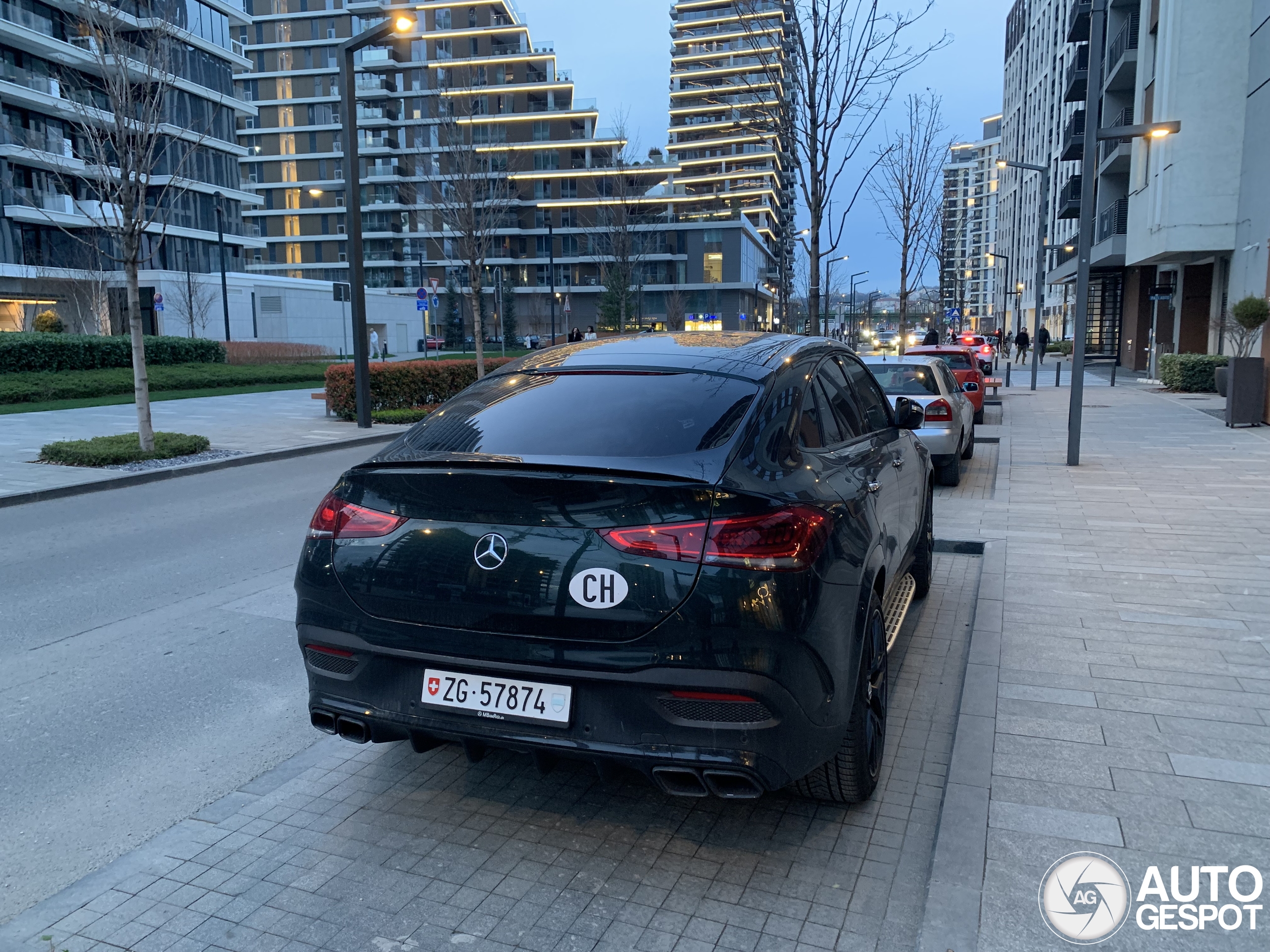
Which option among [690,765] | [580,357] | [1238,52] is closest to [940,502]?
[580,357]

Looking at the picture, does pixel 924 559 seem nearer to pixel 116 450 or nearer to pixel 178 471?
pixel 178 471

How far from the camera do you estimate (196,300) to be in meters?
50.1

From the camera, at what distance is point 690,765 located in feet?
9.41

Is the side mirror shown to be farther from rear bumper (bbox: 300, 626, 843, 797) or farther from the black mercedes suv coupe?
rear bumper (bbox: 300, 626, 843, 797)

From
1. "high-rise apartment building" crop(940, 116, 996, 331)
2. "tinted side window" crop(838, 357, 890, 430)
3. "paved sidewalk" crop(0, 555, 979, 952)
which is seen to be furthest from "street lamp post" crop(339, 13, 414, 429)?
"high-rise apartment building" crop(940, 116, 996, 331)

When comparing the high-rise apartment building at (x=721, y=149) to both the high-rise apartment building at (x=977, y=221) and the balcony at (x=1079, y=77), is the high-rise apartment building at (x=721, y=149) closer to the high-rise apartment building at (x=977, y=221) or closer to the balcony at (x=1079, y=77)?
the high-rise apartment building at (x=977, y=221)

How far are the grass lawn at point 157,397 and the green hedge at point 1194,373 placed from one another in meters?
22.3

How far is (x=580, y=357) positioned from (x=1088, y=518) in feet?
21.7

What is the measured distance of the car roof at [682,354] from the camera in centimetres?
381

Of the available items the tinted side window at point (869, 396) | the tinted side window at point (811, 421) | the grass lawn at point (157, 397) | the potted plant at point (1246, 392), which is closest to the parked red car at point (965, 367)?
the potted plant at point (1246, 392)

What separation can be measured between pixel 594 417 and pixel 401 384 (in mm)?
17779

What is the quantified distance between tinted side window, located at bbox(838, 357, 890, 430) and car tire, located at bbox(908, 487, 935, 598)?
3.20 feet

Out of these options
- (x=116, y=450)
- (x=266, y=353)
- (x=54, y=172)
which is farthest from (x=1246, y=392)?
(x=54, y=172)

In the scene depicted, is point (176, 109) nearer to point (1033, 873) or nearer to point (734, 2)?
point (734, 2)
